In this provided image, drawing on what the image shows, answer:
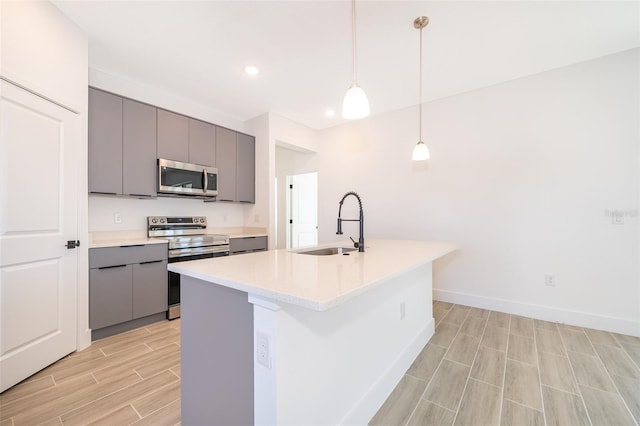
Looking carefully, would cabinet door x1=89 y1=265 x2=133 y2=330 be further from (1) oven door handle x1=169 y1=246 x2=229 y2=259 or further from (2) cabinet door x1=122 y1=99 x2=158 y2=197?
(2) cabinet door x1=122 y1=99 x2=158 y2=197

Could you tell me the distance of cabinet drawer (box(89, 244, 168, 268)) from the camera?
233 cm

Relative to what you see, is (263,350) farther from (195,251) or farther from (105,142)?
(105,142)

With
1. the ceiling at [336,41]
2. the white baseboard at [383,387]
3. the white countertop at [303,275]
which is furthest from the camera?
the ceiling at [336,41]

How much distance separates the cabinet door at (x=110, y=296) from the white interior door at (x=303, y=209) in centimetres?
310

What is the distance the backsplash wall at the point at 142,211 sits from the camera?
111 inches

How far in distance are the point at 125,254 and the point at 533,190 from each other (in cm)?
425

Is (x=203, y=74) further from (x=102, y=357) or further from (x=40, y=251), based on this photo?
(x=102, y=357)

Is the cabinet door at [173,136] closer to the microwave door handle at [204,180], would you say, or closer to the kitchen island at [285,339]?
the microwave door handle at [204,180]

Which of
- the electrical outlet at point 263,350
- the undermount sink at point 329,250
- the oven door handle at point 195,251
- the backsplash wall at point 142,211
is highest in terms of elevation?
the backsplash wall at point 142,211

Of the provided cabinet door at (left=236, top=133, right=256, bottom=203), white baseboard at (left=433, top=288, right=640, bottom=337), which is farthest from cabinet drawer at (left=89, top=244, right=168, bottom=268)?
white baseboard at (left=433, top=288, right=640, bottom=337)

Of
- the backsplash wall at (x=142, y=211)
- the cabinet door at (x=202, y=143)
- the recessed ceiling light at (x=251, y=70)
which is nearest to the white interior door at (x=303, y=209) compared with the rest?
the backsplash wall at (x=142, y=211)

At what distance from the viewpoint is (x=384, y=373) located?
1.62 m

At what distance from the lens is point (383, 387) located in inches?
62.4

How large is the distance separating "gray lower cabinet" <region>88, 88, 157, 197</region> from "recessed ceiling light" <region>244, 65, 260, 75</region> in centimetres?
116
